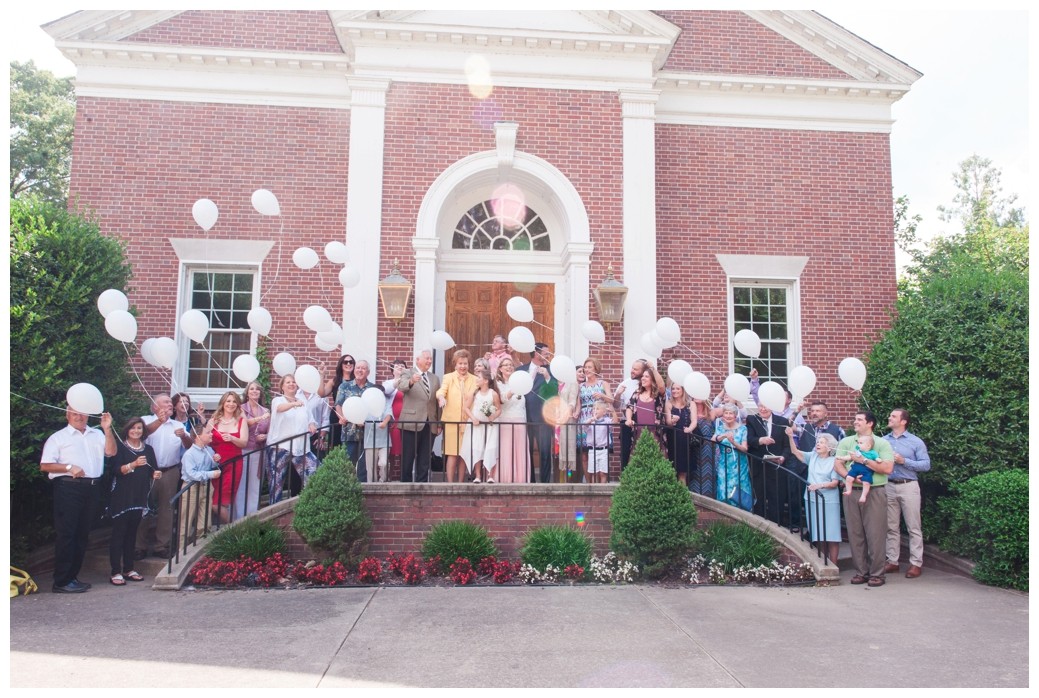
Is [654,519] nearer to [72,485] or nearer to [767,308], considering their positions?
[72,485]

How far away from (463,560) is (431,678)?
2.74 meters

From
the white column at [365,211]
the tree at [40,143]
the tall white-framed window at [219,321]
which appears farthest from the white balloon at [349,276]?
the tree at [40,143]

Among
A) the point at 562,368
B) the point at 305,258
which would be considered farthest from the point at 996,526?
the point at 305,258

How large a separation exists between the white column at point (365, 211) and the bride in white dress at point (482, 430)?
242cm

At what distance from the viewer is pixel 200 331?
7891 millimetres

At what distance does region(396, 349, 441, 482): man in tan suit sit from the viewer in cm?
834

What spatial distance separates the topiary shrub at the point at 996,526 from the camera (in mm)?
7137

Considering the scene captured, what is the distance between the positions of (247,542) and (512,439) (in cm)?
294

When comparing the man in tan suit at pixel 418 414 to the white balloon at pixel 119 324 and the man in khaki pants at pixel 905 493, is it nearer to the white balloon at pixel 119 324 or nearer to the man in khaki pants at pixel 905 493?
the white balloon at pixel 119 324

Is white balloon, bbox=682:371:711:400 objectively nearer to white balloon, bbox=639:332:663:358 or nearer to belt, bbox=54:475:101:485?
white balloon, bbox=639:332:663:358

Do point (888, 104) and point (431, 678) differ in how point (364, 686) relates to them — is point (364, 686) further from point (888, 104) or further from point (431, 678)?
point (888, 104)

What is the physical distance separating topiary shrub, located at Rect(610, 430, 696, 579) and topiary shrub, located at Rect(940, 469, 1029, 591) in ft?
9.91

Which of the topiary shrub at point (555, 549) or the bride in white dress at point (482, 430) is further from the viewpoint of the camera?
the bride in white dress at point (482, 430)

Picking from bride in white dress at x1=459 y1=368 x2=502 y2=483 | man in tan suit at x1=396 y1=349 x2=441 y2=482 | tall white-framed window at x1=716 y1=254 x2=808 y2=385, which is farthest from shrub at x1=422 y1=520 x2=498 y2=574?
tall white-framed window at x1=716 y1=254 x2=808 y2=385
